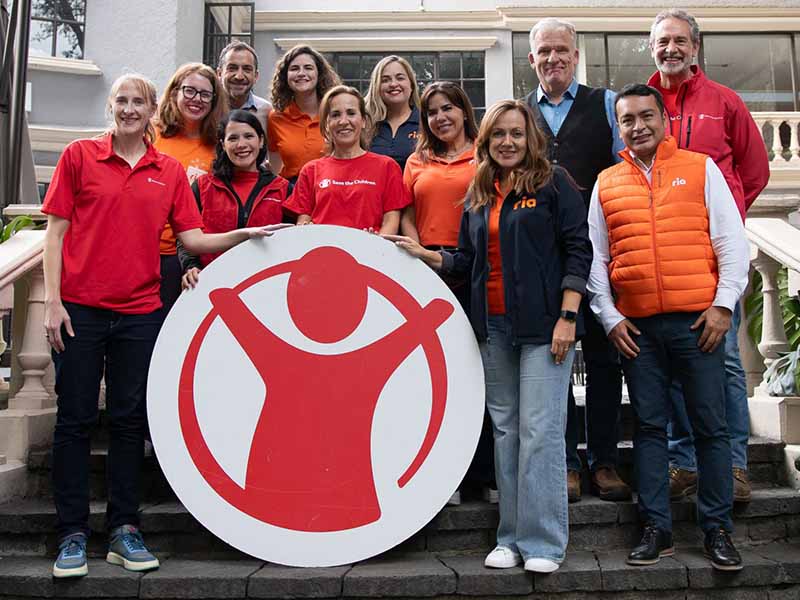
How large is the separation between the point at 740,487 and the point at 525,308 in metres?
1.32

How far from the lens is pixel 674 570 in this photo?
2.88 metres

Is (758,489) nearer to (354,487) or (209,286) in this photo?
(354,487)

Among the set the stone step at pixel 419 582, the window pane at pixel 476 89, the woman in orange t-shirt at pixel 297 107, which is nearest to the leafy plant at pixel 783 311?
the stone step at pixel 419 582

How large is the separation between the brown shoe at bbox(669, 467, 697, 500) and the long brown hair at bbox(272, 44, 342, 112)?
8.67 feet

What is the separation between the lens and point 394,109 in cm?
393

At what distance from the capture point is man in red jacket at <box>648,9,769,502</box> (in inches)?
132

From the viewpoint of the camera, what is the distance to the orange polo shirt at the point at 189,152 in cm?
371

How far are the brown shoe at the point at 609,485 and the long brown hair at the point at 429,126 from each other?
1.66 m

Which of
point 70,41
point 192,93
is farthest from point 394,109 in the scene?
point 70,41

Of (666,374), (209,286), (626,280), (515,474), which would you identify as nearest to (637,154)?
(626,280)

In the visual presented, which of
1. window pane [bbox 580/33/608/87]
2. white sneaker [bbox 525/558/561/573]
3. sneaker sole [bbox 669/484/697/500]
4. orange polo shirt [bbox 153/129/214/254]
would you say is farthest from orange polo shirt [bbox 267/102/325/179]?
window pane [bbox 580/33/608/87]

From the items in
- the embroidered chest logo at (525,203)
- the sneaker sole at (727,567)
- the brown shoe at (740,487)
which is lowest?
the sneaker sole at (727,567)

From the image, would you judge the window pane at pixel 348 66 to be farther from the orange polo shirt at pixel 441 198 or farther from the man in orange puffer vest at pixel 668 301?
the man in orange puffer vest at pixel 668 301

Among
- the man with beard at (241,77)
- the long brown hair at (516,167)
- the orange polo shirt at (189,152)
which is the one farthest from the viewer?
the man with beard at (241,77)
